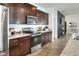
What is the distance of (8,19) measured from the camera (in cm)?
331

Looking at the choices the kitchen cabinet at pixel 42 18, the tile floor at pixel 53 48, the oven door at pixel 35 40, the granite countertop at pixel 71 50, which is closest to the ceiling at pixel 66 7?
the kitchen cabinet at pixel 42 18

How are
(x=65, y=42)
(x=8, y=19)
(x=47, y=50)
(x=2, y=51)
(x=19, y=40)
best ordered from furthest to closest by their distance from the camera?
(x=65, y=42), (x=47, y=50), (x=19, y=40), (x=8, y=19), (x=2, y=51)

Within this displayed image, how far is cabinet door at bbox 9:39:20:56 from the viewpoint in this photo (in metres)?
3.35

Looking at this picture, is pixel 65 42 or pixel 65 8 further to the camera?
pixel 65 42

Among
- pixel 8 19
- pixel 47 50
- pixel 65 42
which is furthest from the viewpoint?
pixel 65 42

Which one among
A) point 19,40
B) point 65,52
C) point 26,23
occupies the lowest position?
point 65,52

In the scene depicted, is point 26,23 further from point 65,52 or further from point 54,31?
point 65,52

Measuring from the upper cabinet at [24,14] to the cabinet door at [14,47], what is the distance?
1.52 feet

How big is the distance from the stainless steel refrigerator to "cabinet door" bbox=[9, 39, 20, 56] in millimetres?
138

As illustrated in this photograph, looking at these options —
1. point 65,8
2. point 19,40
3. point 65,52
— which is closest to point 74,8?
point 65,8

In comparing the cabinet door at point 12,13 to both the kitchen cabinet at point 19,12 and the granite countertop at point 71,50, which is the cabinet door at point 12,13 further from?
the granite countertop at point 71,50

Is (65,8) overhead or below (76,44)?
overhead

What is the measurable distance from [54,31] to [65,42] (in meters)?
0.74

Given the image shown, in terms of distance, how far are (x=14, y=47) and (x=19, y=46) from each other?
8.1 inches
